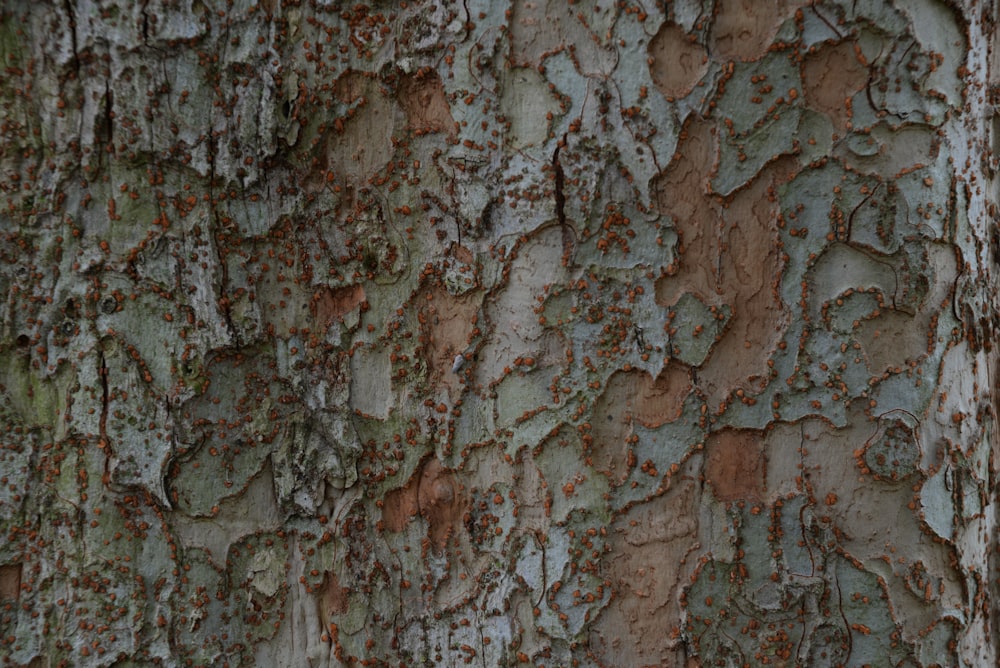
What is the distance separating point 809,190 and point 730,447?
56cm

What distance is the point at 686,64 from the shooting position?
4.61ft

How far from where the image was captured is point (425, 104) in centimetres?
152

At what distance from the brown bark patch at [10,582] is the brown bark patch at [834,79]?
1930 millimetres

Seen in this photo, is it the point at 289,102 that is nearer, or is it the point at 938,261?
the point at 938,261

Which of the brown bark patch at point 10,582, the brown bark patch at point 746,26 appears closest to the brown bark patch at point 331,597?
the brown bark patch at point 10,582

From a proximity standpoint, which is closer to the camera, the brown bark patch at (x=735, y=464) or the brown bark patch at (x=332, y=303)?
the brown bark patch at (x=735, y=464)

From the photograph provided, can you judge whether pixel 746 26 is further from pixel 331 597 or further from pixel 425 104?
pixel 331 597

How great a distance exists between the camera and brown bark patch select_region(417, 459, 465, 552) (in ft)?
5.05

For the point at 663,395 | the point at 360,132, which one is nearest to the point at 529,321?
the point at 663,395

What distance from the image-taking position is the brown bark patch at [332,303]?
1.58m

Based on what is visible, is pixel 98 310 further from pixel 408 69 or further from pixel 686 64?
pixel 686 64

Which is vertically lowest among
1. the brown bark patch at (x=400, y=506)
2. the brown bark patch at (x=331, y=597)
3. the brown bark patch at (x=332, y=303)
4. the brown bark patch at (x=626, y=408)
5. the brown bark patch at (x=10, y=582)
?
the brown bark patch at (x=331, y=597)

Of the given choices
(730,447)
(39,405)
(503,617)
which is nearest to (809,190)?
(730,447)

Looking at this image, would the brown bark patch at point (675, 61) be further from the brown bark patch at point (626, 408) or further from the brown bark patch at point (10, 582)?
the brown bark patch at point (10, 582)
